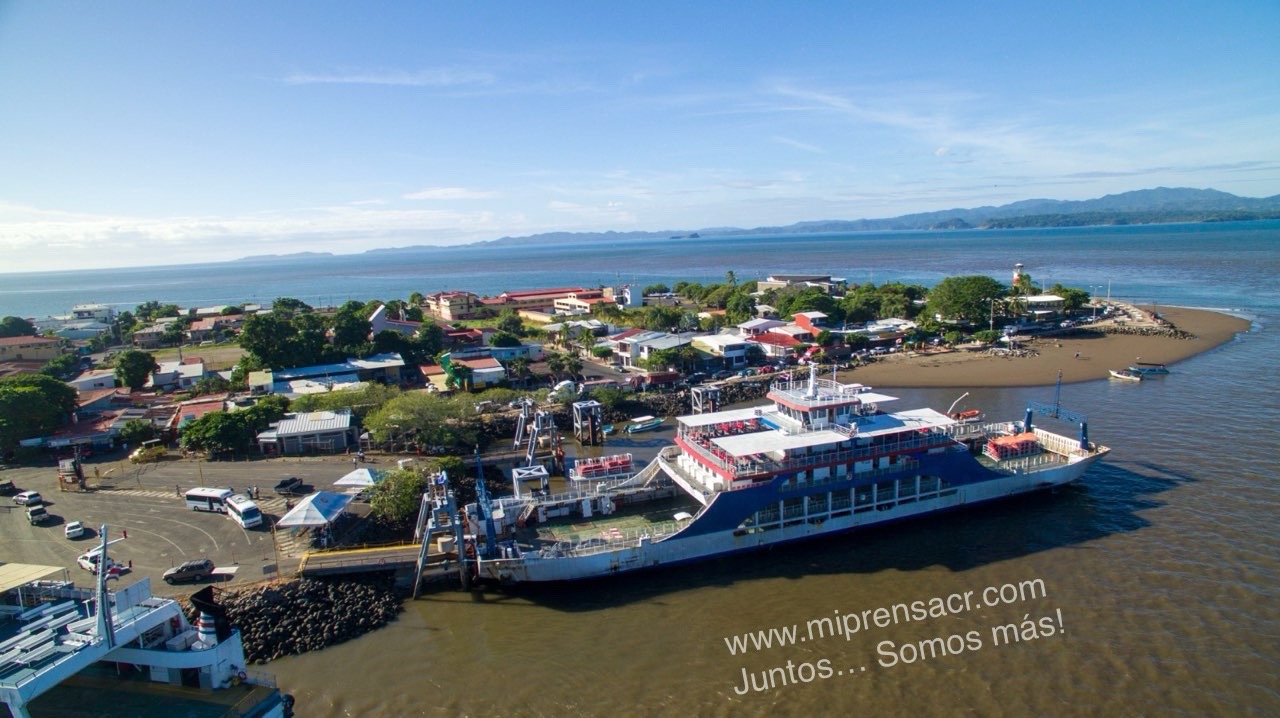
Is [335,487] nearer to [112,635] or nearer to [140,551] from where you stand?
[140,551]

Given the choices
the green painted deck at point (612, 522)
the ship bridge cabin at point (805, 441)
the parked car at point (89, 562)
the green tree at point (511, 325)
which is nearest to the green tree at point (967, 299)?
the green tree at point (511, 325)

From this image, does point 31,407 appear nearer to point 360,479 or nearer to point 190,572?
point 360,479

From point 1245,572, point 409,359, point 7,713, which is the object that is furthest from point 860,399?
point 409,359

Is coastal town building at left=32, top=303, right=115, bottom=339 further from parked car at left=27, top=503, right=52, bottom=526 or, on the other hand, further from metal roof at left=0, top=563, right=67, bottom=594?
metal roof at left=0, top=563, right=67, bottom=594

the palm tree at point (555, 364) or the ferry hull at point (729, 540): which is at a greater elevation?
the palm tree at point (555, 364)

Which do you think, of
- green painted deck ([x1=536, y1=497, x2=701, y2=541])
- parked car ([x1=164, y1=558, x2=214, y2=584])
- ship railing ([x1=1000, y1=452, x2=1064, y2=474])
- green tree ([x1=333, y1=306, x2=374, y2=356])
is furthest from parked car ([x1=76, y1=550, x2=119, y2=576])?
green tree ([x1=333, y1=306, x2=374, y2=356])

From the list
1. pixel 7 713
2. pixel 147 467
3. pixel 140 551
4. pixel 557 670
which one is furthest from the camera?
pixel 147 467

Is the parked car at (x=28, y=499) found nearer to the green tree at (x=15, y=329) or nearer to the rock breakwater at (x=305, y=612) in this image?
the rock breakwater at (x=305, y=612)
